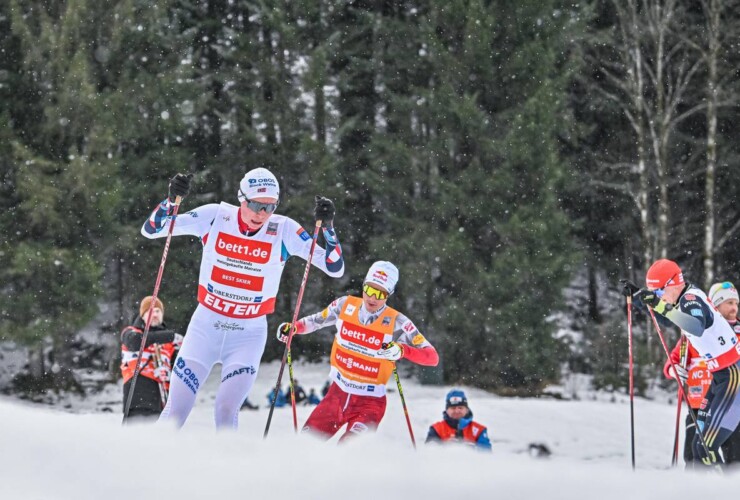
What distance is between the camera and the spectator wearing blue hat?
7434 millimetres

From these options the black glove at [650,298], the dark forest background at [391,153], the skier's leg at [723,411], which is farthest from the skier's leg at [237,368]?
the dark forest background at [391,153]

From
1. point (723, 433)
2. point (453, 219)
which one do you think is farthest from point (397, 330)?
point (453, 219)

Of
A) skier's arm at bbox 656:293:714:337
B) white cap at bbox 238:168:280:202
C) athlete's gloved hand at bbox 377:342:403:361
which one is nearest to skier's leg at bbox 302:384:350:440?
athlete's gloved hand at bbox 377:342:403:361

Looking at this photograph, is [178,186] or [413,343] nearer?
[178,186]

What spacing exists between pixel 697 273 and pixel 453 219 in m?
Answer: 7.30

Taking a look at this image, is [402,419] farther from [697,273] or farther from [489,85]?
[697,273]

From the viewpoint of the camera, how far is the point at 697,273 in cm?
2128

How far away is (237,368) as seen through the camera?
5.12 meters

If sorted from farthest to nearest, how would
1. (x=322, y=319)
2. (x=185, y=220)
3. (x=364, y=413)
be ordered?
(x=322, y=319) < (x=364, y=413) < (x=185, y=220)

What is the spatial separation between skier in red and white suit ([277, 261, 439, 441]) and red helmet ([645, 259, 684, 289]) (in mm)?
1727

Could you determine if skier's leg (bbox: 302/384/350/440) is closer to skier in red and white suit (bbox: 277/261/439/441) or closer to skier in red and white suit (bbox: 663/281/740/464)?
skier in red and white suit (bbox: 277/261/439/441)

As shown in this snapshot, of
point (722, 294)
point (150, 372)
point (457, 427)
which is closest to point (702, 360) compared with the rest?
point (722, 294)

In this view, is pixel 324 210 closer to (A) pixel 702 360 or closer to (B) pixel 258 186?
(B) pixel 258 186

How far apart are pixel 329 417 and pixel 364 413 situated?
0.27 m
